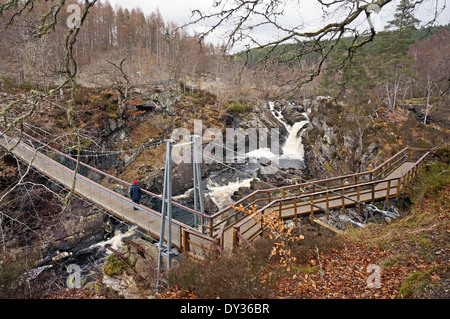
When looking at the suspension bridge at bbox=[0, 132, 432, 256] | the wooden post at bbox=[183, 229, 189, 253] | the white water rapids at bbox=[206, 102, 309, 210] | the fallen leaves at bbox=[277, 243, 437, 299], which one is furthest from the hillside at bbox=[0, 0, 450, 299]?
the wooden post at bbox=[183, 229, 189, 253]

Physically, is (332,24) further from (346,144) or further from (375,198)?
(346,144)

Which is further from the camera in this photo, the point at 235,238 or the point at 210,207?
the point at 210,207

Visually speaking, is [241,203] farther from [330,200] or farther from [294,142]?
[294,142]

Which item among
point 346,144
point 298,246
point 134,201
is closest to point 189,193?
point 134,201

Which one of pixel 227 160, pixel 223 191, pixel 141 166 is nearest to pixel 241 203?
pixel 223 191

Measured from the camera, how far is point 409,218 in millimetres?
6367

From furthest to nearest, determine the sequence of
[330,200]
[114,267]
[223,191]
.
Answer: [223,191] → [114,267] → [330,200]

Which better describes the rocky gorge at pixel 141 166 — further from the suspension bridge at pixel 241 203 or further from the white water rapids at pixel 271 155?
the suspension bridge at pixel 241 203

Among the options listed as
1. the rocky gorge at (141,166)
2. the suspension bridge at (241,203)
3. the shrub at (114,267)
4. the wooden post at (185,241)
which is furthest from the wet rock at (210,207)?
the wooden post at (185,241)

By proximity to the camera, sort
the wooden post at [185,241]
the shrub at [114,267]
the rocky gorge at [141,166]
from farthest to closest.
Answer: the rocky gorge at [141,166]
the shrub at [114,267]
the wooden post at [185,241]

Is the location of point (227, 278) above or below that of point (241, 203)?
above

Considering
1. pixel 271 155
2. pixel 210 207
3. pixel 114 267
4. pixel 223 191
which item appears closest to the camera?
pixel 114 267
